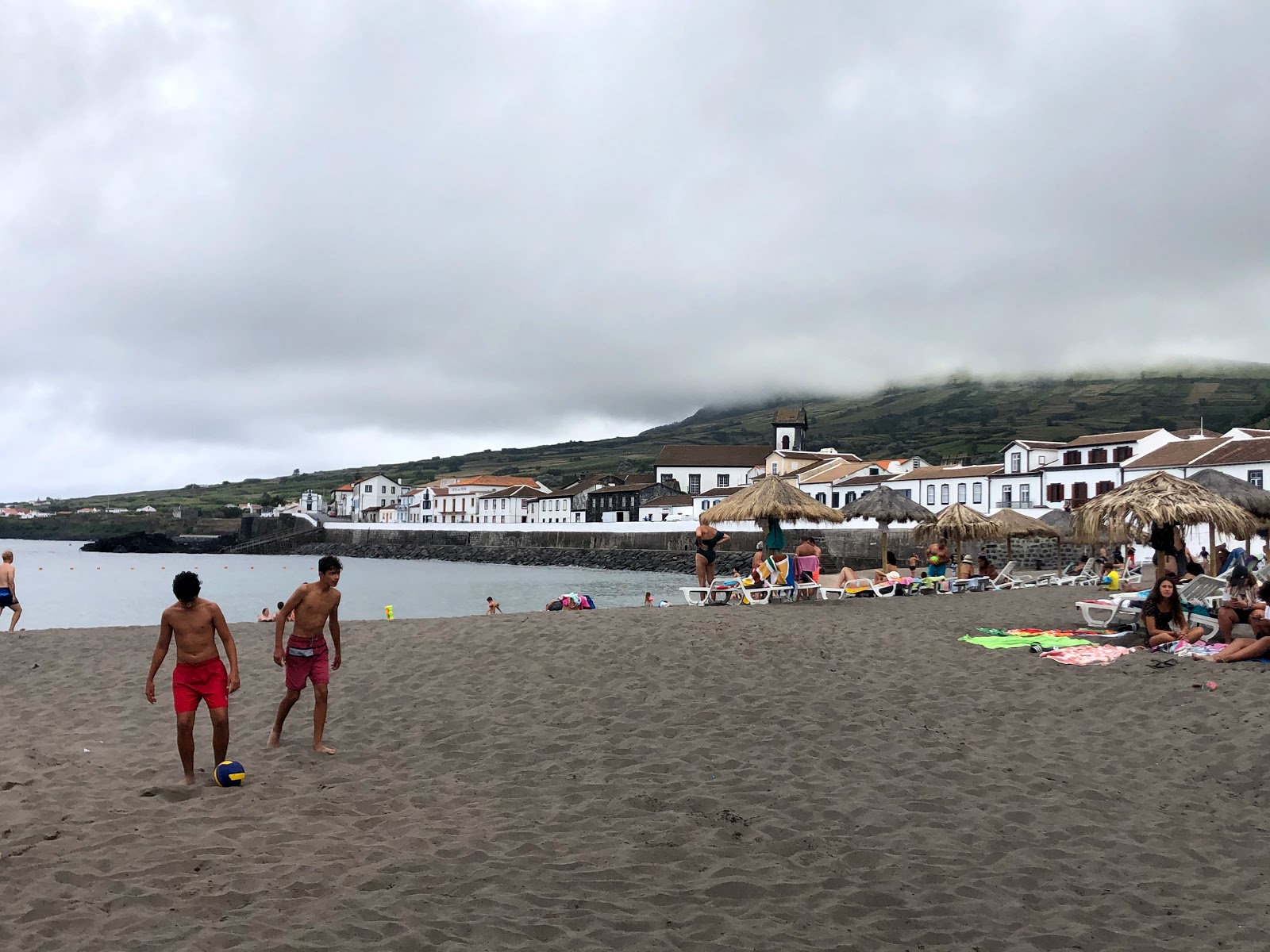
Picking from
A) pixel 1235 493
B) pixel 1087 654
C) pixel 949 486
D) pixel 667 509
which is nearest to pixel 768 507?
pixel 1087 654

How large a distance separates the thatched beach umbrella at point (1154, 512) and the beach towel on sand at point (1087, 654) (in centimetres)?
292

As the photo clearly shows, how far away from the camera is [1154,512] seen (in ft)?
41.3

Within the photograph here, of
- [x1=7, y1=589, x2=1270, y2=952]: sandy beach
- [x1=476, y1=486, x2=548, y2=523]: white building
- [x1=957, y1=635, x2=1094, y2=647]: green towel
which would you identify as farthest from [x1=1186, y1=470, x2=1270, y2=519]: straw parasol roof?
[x1=476, y1=486, x2=548, y2=523]: white building

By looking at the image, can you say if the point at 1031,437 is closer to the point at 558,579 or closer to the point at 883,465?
the point at 883,465

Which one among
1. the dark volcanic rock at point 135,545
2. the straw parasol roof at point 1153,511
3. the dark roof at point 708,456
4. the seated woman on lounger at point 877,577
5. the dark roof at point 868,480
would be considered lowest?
the dark volcanic rock at point 135,545

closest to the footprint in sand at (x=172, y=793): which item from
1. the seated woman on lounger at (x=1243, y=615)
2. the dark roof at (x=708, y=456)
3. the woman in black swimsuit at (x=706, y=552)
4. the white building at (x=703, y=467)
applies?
the seated woman on lounger at (x=1243, y=615)

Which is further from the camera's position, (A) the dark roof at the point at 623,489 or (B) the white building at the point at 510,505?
(B) the white building at the point at 510,505

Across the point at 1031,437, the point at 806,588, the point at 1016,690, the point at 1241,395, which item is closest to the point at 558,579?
the point at 806,588

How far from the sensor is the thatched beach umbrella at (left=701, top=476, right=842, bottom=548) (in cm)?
1716

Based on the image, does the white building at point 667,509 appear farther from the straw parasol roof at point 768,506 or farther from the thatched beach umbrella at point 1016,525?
the straw parasol roof at point 768,506

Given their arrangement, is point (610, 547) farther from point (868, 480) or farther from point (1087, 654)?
point (1087, 654)

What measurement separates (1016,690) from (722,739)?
3.23 metres

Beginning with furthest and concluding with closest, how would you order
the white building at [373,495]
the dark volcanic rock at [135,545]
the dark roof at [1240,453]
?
the white building at [373,495]
the dark volcanic rock at [135,545]
the dark roof at [1240,453]

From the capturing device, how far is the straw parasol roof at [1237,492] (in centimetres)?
1848
